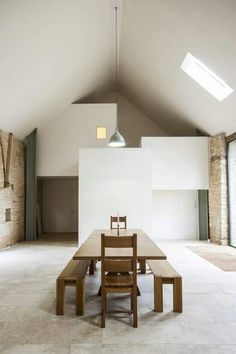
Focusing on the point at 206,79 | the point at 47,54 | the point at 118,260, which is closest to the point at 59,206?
the point at 47,54

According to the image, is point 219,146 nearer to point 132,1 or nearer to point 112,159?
point 112,159

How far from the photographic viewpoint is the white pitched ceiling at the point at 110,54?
16.1 feet

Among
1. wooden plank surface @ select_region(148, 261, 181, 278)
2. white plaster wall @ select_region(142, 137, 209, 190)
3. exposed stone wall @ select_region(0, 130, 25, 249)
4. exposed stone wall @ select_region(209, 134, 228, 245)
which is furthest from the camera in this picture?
white plaster wall @ select_region(142, 137, 209, 190)

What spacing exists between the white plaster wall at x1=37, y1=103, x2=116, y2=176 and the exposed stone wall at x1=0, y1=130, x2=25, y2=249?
70 cm

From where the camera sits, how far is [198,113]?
27.4ft

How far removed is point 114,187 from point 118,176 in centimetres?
33

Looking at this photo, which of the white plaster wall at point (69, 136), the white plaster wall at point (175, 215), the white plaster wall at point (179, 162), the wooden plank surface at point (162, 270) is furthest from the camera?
the white plaster wall at point (175, 215)

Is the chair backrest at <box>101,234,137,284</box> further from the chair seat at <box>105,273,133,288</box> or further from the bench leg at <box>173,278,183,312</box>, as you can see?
the bench leg at <box>173,278,183,312</box>

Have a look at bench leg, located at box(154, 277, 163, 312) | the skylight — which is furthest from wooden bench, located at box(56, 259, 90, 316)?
the skylight

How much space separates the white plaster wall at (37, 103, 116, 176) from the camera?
971cm

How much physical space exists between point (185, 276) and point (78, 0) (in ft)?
17.4

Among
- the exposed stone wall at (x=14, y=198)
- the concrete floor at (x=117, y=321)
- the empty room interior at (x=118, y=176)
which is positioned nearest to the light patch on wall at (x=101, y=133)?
the empty room interior at (x=118, y=176)

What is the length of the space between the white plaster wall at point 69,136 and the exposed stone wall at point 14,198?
2.30ft

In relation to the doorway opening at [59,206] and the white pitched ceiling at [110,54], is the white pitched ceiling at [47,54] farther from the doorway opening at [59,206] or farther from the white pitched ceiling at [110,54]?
the doorway opening at [59,206]
